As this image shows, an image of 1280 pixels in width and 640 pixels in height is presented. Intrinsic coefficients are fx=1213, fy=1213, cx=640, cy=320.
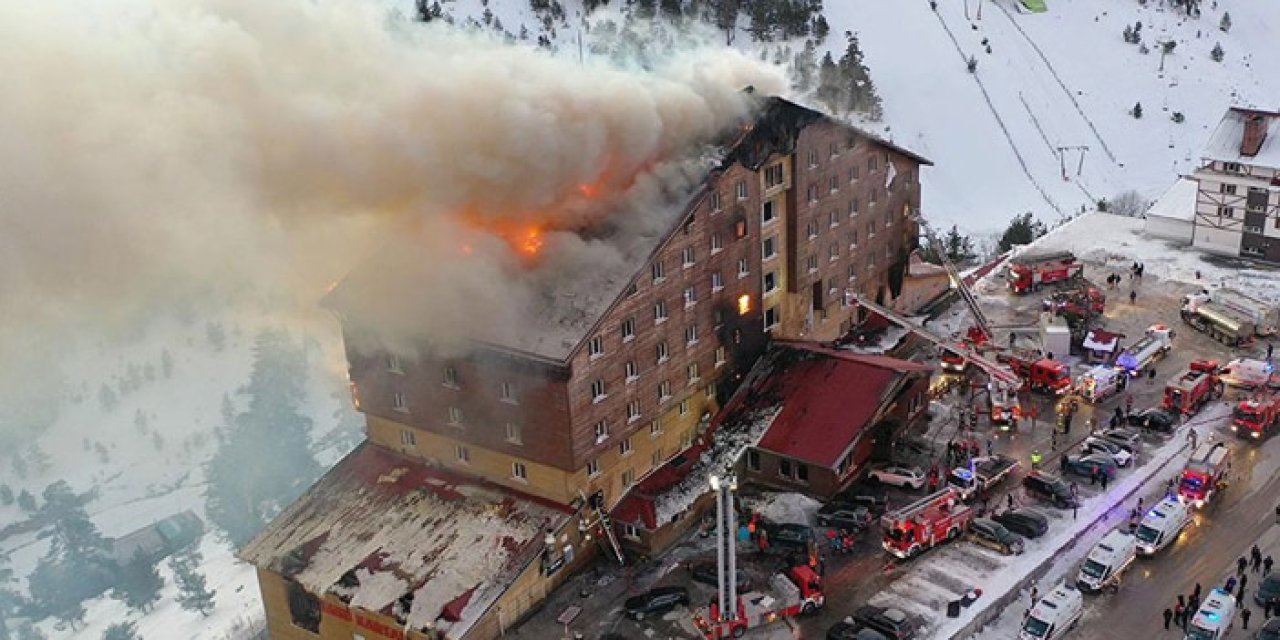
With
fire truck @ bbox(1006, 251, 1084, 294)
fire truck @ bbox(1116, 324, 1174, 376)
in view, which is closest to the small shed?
fire truck @ bbox(1116, 324, 1174, 376)

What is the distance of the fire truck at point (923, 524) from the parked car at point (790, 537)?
2.88m

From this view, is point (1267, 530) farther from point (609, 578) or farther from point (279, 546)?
point (279, 546)

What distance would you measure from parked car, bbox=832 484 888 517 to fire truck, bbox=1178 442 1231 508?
11369 mm

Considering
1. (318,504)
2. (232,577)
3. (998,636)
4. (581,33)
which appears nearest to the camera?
(998,636)

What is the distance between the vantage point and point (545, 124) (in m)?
43.9

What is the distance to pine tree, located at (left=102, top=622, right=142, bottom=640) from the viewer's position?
222ft

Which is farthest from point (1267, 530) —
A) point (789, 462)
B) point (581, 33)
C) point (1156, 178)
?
point (581, 33)

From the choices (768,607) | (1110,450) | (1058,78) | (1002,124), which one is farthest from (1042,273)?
(1058,78)

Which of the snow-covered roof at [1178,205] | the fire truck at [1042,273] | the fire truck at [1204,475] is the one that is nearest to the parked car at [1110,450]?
the fire truck at [1204,475]

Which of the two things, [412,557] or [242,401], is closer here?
[412,557]

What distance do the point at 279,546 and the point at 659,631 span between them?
49.5 feet

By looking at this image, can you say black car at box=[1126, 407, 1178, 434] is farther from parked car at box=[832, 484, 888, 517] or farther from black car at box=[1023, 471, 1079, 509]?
parked car at box=[832, 484, 888, 517]

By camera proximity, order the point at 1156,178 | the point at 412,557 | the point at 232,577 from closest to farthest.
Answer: the point at 412,557
the point at 232,577
the point at 1156,178

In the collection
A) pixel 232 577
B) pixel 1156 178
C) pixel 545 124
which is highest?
pixel 545 124
